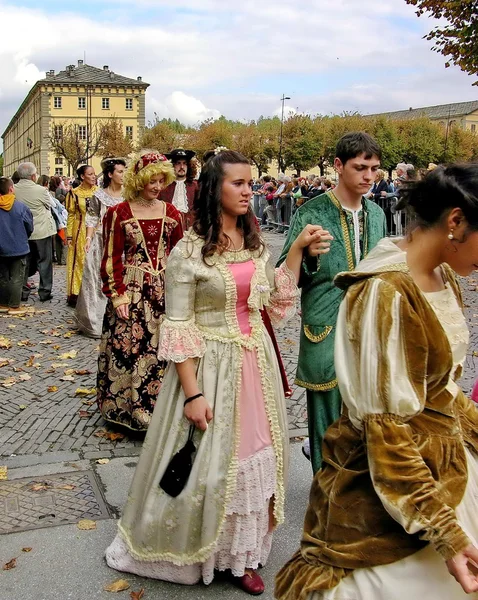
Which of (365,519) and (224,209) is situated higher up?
(224,209)

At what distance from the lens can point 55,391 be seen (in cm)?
630

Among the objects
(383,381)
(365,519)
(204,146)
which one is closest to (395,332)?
(383,381)

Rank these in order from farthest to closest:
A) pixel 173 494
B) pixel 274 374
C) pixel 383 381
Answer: pixel 274 374 → pixel 173 494 → pixel 383 381

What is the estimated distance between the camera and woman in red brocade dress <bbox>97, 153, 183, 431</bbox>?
5.07 metres

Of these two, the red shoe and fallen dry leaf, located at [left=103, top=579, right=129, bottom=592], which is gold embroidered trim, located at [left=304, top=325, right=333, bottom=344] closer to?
the red shoe

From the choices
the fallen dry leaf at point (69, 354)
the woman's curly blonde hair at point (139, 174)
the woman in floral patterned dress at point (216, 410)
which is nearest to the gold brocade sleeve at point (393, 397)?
the woman in floral patterned dress at point (216, 410)

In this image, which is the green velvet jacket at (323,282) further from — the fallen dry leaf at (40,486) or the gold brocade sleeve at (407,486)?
the gold brocade sleeve at (407,486)

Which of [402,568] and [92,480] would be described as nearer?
[402,568]

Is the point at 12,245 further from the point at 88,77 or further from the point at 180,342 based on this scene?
the point at 88,77

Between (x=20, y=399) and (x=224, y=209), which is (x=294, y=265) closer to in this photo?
(x=224, y=209)

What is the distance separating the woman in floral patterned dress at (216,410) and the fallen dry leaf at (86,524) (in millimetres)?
650

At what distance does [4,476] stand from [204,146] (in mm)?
63275

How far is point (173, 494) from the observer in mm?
2982

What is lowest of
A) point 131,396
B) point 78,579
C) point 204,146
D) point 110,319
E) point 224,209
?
point 78,579
